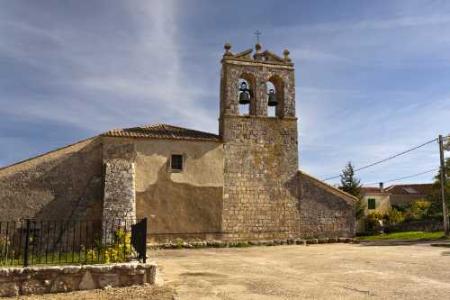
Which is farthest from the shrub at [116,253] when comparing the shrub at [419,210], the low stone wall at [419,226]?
the shrub at [419,210]

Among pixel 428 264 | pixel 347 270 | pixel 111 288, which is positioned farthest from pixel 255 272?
pixel 428 264

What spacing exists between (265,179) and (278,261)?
8252mm

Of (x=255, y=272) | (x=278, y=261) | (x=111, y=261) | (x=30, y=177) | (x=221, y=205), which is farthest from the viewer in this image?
(x=221, y=205)

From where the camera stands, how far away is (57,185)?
1661 centimetres

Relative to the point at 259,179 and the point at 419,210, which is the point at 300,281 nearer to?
the point at 259,179

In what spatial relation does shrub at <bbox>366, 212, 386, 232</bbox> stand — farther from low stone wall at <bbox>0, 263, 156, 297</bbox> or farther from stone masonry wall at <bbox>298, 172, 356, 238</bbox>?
low stone wall at <bbox>0, 263, 156, 297</bbox>

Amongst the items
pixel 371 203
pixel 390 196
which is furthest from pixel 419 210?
pixel 390 196

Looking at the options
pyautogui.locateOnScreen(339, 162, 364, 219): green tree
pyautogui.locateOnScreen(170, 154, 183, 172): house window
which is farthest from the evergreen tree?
pyautogui.locateOnScreen(170, 154, 183, 172): house window

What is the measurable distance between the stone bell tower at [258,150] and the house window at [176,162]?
2094 millimetres

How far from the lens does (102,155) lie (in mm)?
17672

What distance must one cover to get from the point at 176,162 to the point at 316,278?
448 inches

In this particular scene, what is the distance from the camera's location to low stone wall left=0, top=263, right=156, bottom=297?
22.9ft

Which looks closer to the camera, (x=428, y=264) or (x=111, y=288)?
(x=111, y=288)

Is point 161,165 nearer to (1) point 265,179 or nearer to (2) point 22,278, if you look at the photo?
(1) point 265,179
